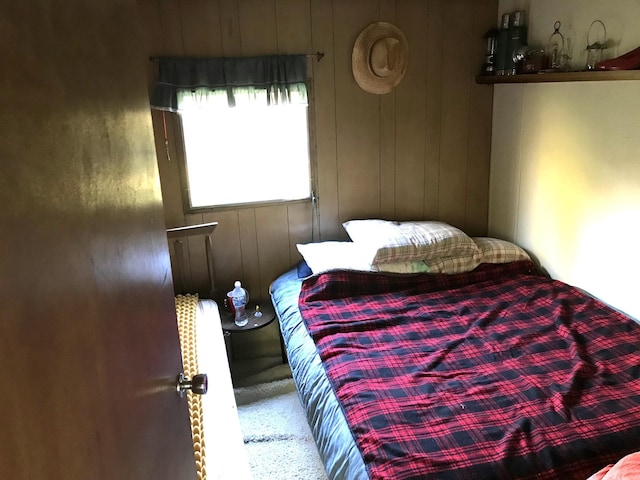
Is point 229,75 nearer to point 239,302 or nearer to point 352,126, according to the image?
point 352,126

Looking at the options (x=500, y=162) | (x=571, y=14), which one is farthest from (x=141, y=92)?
(x=500, y=162)

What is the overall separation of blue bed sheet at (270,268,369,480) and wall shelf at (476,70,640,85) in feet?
5.03

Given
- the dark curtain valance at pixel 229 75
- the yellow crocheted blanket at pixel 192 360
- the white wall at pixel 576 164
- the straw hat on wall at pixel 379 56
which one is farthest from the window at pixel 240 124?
the white wall at pixel 576 164

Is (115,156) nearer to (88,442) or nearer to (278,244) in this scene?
(88,442)

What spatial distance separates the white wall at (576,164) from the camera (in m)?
2.42

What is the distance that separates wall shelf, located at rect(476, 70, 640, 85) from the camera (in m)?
2.24

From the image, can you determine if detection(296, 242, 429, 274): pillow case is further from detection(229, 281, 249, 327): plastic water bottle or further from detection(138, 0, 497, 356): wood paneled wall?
detection(229, 281, 249, 327): plastic water bottle

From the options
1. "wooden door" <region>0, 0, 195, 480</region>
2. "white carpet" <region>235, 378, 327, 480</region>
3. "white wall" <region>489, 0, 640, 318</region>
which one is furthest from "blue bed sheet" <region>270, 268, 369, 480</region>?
"white wall" <region>489, 0, 640, 318</region>

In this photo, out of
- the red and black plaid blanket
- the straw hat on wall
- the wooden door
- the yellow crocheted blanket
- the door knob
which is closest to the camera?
the wooden door

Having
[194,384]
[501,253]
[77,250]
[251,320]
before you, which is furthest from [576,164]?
[77,250]

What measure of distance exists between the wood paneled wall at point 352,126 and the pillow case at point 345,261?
231 millimetres

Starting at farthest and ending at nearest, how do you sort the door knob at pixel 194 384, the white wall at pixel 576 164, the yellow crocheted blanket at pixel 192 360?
the white wall at pixel 576 164 < the yellow crocheted blanket at pixel 192 360 < the door knob at pixel 194 384

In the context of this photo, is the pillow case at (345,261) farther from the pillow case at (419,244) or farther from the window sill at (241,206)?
the window sill at (241,206)

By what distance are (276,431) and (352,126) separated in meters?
1.66
